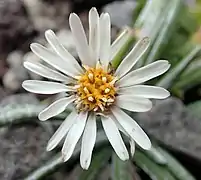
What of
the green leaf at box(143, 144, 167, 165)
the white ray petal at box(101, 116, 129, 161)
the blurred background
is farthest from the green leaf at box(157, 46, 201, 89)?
the white ray petal at box(101, 116, 129, 161)

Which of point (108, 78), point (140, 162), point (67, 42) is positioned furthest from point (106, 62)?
point (67, 42)

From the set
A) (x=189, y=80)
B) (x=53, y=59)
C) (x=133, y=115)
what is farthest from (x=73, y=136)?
(x=189, y=80)

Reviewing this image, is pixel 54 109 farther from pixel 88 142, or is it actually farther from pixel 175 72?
pixel 175 72

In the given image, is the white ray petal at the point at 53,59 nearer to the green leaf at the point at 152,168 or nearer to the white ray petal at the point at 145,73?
the white ray petal at the point at 145,73

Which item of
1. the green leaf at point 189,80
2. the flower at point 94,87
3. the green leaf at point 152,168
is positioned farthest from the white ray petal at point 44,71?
the green leaf at point 189,80

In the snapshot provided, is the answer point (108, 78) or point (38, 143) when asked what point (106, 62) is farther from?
point (38, 143)

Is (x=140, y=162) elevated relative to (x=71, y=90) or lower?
lower

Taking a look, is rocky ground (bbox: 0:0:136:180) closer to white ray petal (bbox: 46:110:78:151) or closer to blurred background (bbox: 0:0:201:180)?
blurred background (bbox: 0:0:201:180)
